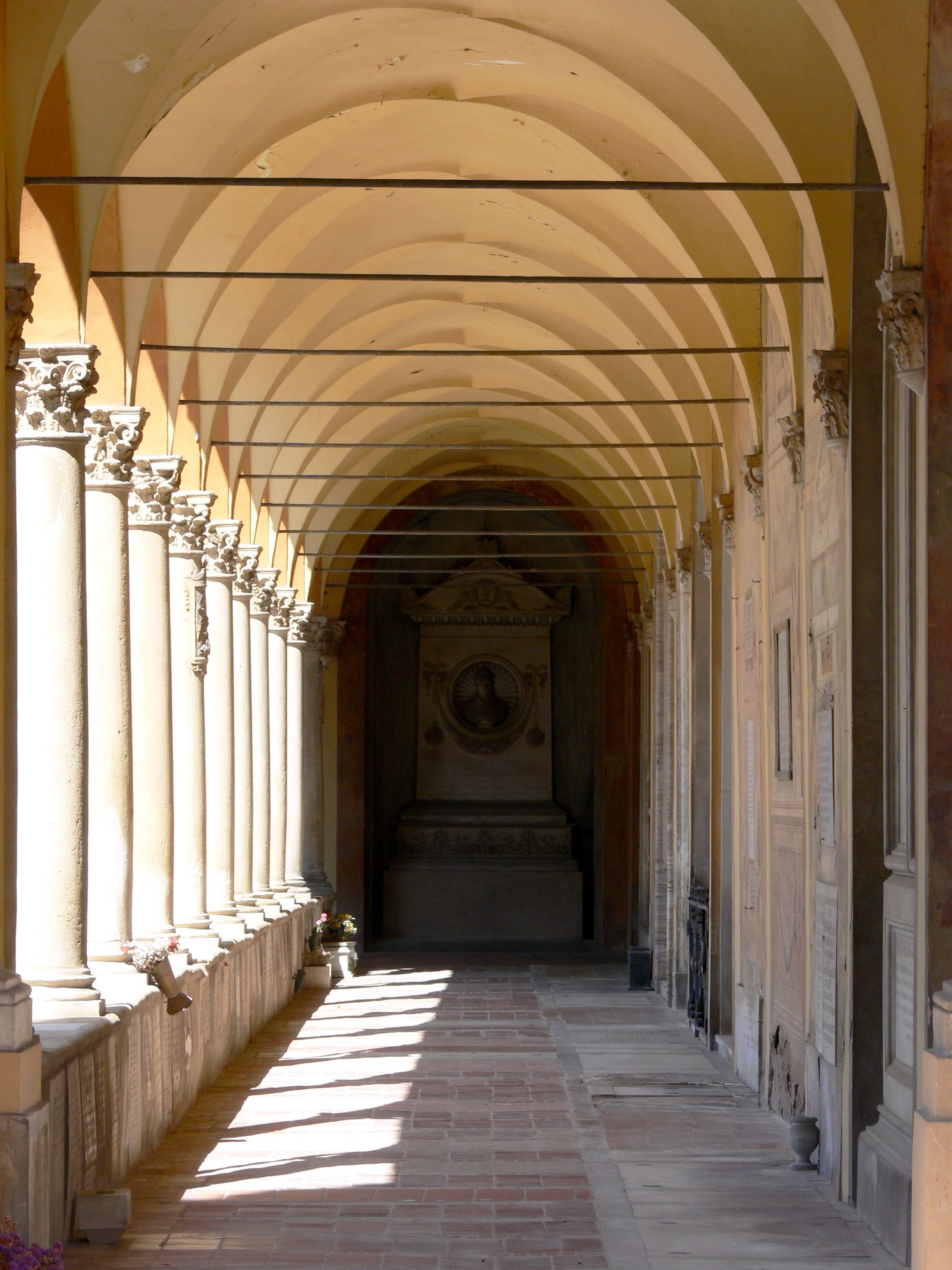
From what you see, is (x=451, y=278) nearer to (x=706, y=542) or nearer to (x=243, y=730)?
(x=706, y=542)

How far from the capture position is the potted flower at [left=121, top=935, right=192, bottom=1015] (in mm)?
10125

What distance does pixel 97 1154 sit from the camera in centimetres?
843

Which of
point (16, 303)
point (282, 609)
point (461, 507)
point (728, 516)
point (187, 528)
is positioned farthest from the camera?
point (282, 609)

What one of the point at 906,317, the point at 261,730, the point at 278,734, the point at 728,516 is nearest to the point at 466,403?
the point at 728,516

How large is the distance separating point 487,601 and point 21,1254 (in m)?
22.1

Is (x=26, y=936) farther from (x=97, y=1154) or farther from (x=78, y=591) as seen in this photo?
(x=78, y=591)

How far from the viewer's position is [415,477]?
74.8ft

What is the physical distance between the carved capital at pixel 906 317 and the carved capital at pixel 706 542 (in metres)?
8.43

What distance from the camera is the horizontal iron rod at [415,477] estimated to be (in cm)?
1625

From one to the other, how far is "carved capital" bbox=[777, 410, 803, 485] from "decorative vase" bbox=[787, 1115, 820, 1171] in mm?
3748

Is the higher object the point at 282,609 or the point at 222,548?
the point at 222,548

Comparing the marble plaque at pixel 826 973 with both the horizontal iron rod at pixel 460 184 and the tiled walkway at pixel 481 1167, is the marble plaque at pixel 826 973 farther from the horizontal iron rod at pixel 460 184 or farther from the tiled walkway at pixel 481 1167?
the horizontal iron rod at pixel 460 184

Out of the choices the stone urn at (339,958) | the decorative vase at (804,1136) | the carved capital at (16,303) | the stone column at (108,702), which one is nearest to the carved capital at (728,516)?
the stone column at (108,702)

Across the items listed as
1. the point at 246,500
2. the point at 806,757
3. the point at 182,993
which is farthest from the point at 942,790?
the point at 246,500
